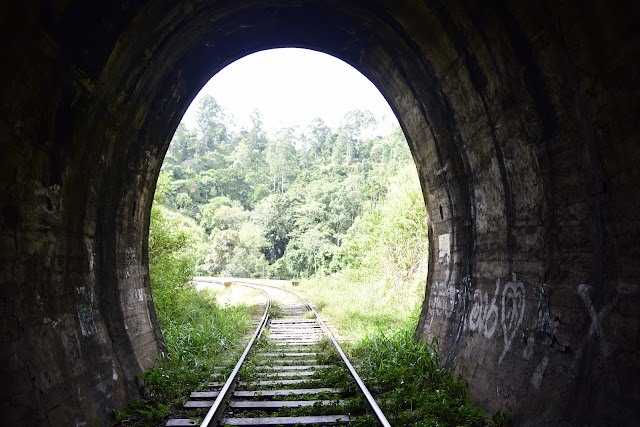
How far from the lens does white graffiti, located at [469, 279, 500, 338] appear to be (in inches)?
212

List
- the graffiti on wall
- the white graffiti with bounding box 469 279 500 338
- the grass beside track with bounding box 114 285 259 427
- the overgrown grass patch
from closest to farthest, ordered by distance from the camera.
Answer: the overgrown grass patch → the graffiti on wall → the grass beside track with bounding box 114 285 259 427 → the white graffiti with bounding box 469 279 500 338

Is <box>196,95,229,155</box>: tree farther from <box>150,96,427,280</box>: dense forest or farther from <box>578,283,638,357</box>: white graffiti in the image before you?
<box>578,283,638,357</box>: white graffiti

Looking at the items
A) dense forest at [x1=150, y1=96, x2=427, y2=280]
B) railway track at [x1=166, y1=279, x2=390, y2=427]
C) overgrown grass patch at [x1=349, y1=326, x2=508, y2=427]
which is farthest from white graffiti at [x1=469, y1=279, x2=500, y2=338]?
dense forest at [x1=150, y1=96, x2=427, y2=280]

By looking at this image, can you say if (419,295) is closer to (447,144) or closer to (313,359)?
(313,359)

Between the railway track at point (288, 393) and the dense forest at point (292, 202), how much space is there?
16.5ft

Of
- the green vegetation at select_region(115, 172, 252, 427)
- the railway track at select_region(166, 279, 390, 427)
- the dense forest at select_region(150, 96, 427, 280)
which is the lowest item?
the railway track at select_region(166, 279, 390, 427)

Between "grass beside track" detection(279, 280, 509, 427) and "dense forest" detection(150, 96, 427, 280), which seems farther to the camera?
"dense forest" detection(150, 96, 427, 280)

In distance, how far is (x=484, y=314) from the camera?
5625 mm

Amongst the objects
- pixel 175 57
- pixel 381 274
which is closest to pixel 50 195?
pixel 175 57

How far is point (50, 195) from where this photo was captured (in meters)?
4.41

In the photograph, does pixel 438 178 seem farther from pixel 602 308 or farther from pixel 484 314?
pixel 602 308

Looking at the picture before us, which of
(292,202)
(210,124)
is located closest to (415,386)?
(292,202)

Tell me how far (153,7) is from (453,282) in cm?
502

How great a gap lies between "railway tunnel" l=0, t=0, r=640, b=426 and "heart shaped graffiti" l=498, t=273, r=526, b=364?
20mm
